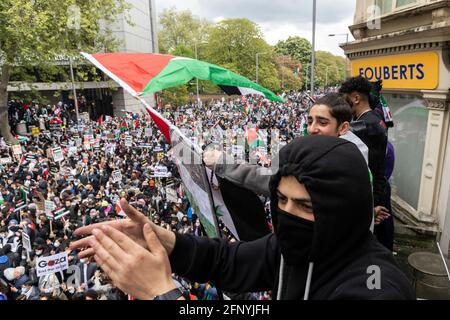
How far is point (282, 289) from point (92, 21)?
70.0 feet

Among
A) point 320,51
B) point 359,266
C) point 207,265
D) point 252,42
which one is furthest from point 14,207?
point 320,51

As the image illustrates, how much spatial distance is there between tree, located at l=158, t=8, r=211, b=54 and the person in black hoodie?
59254 mm

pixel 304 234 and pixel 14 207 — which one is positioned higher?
pixel 304 234

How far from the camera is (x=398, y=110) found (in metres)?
8.86

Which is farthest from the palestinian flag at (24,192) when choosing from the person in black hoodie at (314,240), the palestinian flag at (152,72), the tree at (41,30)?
the person in black hoodie at (314,240)

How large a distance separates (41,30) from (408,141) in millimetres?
17167

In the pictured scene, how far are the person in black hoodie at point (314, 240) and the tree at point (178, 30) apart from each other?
5925 cm

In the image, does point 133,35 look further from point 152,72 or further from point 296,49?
point 296,49

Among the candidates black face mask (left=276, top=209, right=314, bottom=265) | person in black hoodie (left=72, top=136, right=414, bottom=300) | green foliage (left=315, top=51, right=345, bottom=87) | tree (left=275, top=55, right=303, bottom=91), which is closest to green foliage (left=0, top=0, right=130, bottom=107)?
person in black hoodie (left=72, top=136, right=414, bottom=300)

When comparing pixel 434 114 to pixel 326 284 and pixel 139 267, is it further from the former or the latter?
pixel 139 267

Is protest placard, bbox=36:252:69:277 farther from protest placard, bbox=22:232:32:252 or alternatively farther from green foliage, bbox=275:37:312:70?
green foliage, bbox=275:37:312:70

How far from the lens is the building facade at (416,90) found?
258 inches

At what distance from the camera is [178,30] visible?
56625 mm

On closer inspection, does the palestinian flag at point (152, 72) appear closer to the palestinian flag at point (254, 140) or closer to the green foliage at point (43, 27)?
the palestinian flag at point (254, 140)
